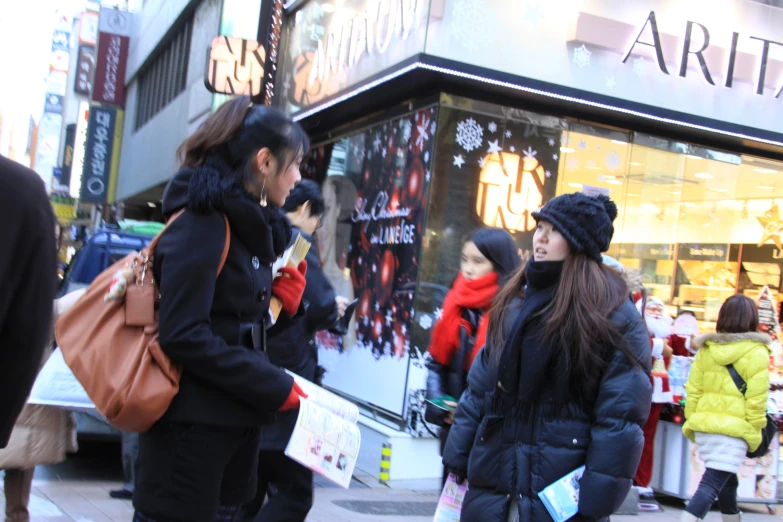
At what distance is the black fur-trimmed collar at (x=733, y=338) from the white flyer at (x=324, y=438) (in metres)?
4.30

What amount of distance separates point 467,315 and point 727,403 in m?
2.86

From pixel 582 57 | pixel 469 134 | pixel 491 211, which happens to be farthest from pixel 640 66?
pixel 491 211

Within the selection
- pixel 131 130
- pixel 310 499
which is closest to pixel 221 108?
pixel 310 499

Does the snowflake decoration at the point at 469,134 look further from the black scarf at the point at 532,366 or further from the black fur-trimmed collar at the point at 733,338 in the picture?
the black scarf at the point at 532,366

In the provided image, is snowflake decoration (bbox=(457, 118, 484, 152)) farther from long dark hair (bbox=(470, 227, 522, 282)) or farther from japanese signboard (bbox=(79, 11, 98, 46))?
japanese signboard (bbox=(79, 11, 98, 46))

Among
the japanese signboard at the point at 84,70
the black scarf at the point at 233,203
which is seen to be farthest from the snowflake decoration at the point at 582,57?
the japanese signboard at the point at 84,70

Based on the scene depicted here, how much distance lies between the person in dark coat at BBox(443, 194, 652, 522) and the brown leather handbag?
1264 mm

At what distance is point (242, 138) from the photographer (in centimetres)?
277

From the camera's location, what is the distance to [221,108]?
2910 mm

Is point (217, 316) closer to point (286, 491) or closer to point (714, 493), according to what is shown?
point (286, 491)

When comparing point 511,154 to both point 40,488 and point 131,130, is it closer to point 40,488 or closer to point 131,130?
point 40,488

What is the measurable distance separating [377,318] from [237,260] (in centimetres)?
692

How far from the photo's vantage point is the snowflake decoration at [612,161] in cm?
945

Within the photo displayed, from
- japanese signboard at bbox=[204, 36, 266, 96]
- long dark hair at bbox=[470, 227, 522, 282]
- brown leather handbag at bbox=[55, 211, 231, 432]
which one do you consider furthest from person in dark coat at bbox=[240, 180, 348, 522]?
japanese signboard at bbox=[204, 36, 266, 96]
